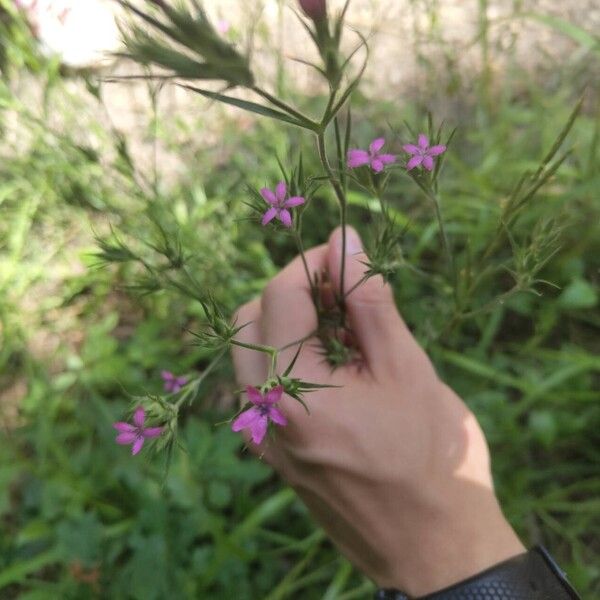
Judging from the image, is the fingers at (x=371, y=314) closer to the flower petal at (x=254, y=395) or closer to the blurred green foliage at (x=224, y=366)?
the blurred green foliage at (x=224, y=366)

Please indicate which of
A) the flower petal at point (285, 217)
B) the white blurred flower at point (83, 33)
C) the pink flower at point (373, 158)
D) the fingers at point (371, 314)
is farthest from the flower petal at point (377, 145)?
the white blurred flower at point (83, 33)

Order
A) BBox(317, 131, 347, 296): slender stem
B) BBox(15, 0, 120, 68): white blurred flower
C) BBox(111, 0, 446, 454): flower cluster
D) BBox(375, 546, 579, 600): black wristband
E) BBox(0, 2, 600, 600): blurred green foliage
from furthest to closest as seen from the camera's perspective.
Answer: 1. BBox(15, 0, 120, 68): white blurred flower
2. BBox(0, 2, 600, 600): blurred green foliage
3. BBox(375, 546, 579, 600): black wristband
4. BBox(317, 131, 347, 296): slender stem
5. BBox(111, 0, 446, 454): flower cluster

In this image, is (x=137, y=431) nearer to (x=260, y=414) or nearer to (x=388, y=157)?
(x=260, y=414)

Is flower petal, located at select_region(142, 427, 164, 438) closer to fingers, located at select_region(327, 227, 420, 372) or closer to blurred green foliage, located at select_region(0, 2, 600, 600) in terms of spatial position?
fingers, located at select_region(327, 227, 420, 372)

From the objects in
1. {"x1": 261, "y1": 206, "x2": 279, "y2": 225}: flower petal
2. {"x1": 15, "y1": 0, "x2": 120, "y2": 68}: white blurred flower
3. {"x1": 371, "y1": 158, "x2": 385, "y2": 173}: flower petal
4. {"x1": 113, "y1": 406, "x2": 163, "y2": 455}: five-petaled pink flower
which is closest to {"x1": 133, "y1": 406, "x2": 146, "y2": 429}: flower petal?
{"x1": 113, "y1": 406, "x2": 163, "y2": 455}: five-petaled pink flower

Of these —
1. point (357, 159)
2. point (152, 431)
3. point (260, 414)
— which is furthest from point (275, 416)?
point (357, 159)

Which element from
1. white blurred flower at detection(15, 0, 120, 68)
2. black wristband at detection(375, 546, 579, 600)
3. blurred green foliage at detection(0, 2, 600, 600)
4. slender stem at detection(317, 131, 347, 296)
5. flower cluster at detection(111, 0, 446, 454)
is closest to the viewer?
flower cluster at detection(111, 0, 446, 454)

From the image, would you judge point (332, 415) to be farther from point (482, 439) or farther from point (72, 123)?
point (72, 123)
